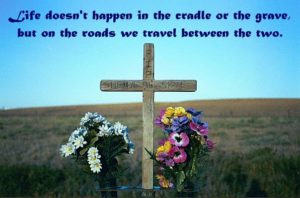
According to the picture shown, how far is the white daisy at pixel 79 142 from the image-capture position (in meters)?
8.52

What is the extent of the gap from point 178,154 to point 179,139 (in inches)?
7.6

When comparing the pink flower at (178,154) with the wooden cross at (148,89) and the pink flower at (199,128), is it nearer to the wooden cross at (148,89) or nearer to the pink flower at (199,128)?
the pink flower at (199,128)

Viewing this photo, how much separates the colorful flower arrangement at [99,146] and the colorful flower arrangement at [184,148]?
0.66 meters

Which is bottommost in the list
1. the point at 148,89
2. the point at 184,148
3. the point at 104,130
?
the point at 184,148

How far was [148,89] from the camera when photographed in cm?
945

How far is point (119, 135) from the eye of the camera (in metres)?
8.77

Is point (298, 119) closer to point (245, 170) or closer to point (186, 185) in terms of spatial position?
point (245, 170)

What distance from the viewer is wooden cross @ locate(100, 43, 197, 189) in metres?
9.39

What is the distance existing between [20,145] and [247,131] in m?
13.7

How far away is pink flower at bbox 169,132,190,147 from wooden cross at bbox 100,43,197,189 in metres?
1.26

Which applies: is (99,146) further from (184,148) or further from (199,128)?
(199,128)

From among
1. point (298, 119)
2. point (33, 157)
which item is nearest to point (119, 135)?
point (33, 157)

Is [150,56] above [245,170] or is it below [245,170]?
above

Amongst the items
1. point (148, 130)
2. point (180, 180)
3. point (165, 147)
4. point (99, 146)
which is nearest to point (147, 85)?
point (148, 130)
